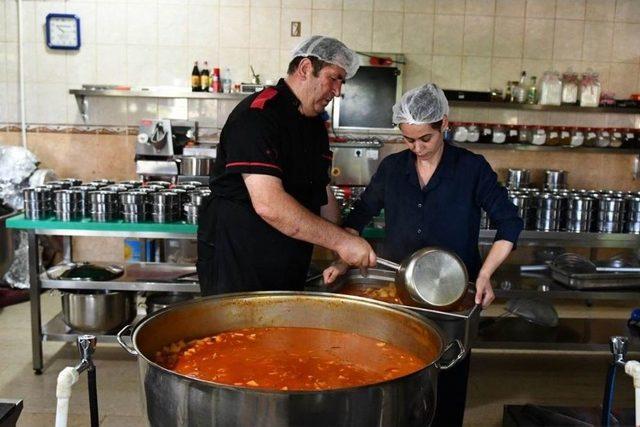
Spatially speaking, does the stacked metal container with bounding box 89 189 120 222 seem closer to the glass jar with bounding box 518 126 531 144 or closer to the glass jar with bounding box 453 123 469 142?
the glass jar with bounding box 453 123 469 142

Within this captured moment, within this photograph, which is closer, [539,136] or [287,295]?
[287,295]

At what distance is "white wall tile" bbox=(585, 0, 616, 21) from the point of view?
19.3ft

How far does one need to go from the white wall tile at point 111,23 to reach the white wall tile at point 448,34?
2.92 metres

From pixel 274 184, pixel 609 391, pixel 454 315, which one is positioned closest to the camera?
pixel 609 391

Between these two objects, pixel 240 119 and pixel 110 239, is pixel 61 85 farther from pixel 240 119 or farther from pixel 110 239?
pixel 240 119

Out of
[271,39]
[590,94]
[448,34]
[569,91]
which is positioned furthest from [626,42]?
[271,39]

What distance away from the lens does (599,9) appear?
5.90m

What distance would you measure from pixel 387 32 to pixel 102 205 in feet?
11.3

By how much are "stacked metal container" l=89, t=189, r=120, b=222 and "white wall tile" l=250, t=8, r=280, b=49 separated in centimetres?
282

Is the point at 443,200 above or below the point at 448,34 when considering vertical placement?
below

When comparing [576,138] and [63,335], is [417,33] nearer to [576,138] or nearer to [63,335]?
[576,138]

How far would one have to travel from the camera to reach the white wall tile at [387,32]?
5.78 m

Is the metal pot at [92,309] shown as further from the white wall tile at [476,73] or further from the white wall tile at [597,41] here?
the white wall tile at [597,41]

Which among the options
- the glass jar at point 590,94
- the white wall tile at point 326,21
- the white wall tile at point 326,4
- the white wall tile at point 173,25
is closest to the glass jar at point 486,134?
the glass jar at point 590,94
